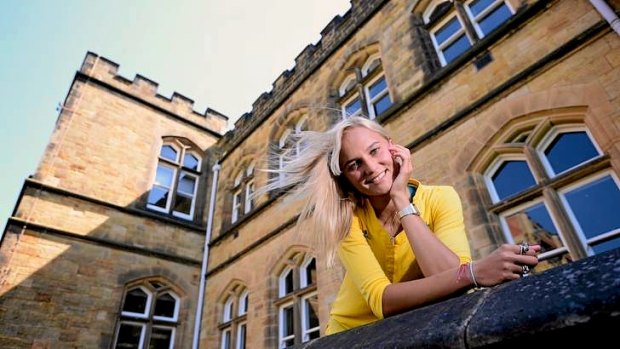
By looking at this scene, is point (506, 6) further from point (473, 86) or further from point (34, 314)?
point (34, 314)

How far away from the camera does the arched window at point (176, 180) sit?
10.4 meters

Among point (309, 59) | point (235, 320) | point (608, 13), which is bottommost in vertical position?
point (235, 320)

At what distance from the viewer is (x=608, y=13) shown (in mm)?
3830

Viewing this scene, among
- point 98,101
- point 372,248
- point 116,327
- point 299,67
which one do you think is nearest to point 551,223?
point 372,248

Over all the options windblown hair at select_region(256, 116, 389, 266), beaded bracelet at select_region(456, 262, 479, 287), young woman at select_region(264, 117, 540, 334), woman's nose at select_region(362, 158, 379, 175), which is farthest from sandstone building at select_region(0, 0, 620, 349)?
beaded bracelet at select_region(456, 262, 479, 287)

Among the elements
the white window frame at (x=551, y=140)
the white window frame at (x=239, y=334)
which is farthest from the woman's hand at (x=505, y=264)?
the white window frame at (x=239, y=334)

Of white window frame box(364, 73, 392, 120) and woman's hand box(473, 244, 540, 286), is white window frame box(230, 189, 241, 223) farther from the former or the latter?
woman's hand box(473, 244, 540, 286)

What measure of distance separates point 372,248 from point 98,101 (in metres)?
10.8

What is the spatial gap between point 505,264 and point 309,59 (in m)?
8.95

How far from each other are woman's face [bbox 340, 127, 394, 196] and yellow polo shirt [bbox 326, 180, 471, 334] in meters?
0.14

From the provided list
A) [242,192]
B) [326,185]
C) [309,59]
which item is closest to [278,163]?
[326,185]

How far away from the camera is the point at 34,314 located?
702 centimetres

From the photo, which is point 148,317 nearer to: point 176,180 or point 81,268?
point 81,268

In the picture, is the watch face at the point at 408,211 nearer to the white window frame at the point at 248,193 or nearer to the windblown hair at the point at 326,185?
the windblown hair at the point at 326,185
